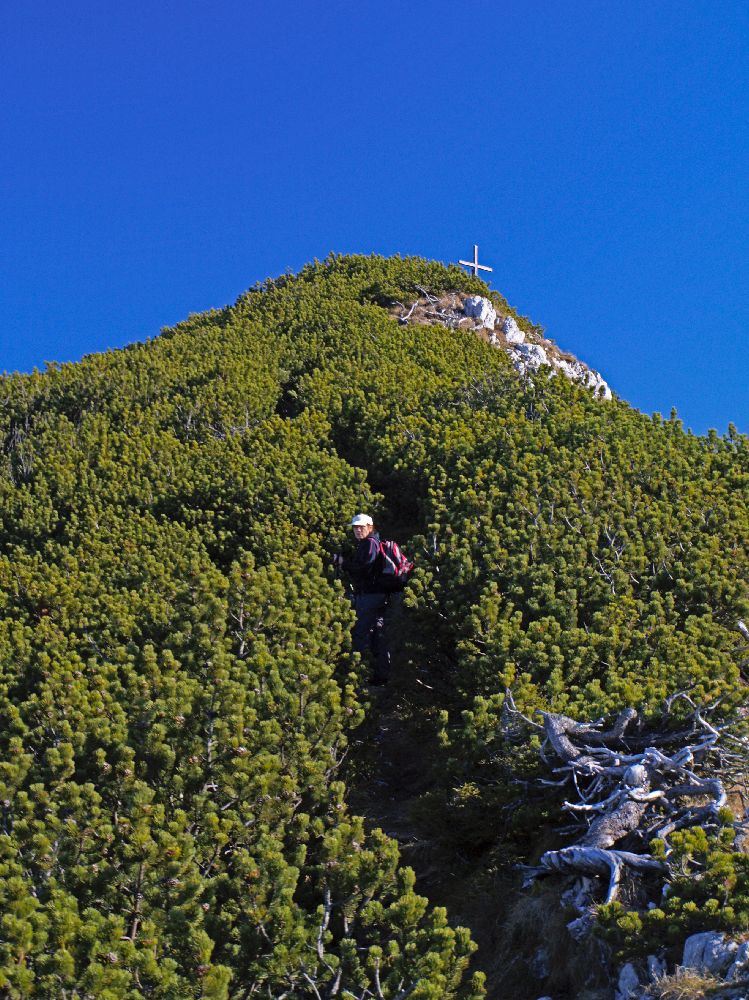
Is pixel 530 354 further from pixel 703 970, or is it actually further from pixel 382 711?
pixel 703 970

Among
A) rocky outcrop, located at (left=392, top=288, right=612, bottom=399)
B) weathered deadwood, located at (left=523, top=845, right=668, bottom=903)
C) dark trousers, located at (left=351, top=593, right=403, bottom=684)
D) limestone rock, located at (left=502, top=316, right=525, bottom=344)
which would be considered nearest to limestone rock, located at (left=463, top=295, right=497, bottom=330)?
rocky outcrop, located at (left=392, top=288, right=612, bottom=399)

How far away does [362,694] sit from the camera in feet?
25.4

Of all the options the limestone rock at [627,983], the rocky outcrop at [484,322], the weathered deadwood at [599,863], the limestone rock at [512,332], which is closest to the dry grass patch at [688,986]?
the limestone rock at [627,983]

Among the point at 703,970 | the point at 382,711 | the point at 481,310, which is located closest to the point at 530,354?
the point at 481,310

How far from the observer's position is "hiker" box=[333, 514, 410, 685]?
8672 millimetres

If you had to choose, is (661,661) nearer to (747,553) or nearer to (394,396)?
(747,553)

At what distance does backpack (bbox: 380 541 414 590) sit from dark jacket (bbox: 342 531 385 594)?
0.18 feet

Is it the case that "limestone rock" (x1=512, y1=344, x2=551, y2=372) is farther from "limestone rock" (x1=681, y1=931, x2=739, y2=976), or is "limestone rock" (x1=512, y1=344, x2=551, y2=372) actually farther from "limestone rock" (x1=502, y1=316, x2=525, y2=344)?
"limestone rock" (x1=681, y1=931, x2=739, y2=976)

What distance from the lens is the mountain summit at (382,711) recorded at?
14.4 ft

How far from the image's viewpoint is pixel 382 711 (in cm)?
878

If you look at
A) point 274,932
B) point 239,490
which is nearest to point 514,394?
point 239,490

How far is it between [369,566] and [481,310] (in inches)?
589

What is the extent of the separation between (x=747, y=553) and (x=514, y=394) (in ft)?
19.7

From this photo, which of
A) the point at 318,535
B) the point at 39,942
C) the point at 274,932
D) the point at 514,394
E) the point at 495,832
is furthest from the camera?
the point at 514,394
